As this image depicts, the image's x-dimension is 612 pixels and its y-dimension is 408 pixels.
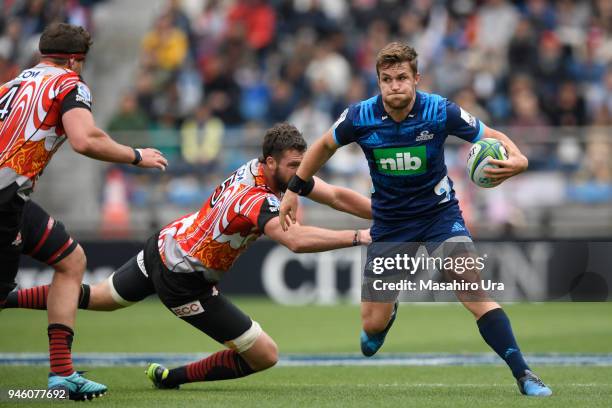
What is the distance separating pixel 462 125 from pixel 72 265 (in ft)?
9.53

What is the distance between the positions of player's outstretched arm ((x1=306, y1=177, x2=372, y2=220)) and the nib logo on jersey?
653 mm

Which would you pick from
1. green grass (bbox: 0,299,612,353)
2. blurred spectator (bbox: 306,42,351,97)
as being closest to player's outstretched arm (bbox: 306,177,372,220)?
green grass (bbox: 0,299,612,353)

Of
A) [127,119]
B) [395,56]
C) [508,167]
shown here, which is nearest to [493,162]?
[508,167]

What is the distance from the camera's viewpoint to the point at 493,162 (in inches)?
287

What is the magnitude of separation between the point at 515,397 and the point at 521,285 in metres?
9.21

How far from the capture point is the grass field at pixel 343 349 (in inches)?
297

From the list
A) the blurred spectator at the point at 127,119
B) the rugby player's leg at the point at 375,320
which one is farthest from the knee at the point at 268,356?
the blurred spectator at the point at 127,119

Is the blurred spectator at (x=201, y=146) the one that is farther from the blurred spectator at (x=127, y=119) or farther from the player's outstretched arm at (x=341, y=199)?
the player's outstretched arm at (x=341, y=199)

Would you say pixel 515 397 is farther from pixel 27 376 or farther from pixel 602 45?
pixel 602 45

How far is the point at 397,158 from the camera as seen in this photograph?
7.75 metres

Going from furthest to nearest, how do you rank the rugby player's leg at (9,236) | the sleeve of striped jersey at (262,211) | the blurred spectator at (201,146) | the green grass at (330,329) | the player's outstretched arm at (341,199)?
the blurred spectator at (201,146) < the green grass at (330,329) < the player's outstretched arm at (341,199) < the sleeve of striped jersey at (262,211) < the rugby player's leg at (9,236)

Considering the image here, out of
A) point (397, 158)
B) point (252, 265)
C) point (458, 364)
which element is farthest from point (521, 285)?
point (397, 158)

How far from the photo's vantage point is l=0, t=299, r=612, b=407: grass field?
24.8ft

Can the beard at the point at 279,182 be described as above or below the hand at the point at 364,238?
above
